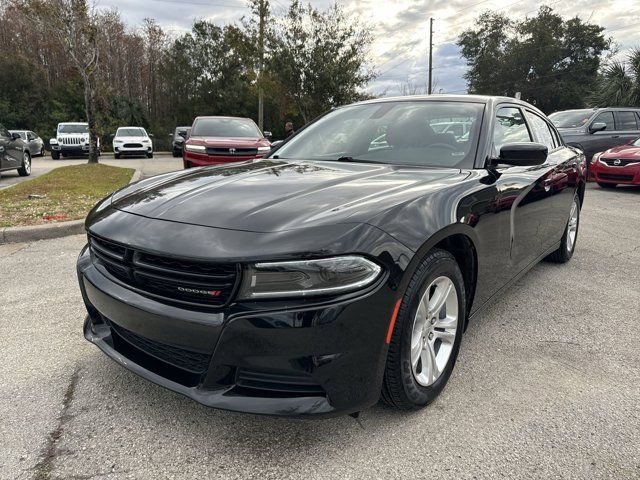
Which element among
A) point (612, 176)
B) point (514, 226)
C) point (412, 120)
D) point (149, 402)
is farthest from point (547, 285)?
point (612, 176)

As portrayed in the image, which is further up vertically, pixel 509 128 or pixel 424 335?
pixel 509 128

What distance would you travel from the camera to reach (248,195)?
2.12 metres

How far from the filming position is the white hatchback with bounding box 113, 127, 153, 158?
20.8m

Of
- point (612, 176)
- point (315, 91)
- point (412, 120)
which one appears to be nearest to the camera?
point (412, 120)

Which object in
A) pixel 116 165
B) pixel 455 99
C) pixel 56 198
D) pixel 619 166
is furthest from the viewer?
pixel 116 165

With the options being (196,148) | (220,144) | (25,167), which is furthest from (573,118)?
(25,167)

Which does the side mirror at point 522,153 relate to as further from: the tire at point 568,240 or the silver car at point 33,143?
the silver car at point 33,143

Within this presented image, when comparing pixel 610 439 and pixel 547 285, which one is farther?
pixel 547 285

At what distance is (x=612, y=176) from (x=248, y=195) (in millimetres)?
10199

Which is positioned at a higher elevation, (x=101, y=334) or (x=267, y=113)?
(x=267, y=113)

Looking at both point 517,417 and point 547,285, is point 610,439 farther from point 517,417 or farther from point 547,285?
point 547,285

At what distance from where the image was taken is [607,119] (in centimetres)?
1166

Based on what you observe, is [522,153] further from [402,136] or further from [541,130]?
[541,130]

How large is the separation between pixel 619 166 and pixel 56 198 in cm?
1078
